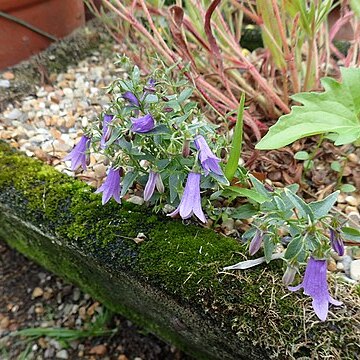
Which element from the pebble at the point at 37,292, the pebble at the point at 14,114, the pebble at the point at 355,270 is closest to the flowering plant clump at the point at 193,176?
the pebble at the point at 355,270

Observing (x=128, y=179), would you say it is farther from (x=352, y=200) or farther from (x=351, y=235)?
(x=352, y=200)

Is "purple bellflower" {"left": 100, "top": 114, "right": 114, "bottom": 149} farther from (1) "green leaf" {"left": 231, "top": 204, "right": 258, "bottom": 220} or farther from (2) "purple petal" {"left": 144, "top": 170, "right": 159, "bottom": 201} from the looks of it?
(1) "green leaf" {"left": 231, "top": 204, "right": 258, "bottom": 220}

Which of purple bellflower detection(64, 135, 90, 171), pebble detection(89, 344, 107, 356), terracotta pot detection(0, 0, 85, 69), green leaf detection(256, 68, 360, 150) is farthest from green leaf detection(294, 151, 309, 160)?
terracotta pot detection(0, 0, 85, 69)

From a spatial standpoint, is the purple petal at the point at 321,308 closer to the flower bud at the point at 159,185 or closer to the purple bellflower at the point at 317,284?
the purple bellflower at the point at 317,284

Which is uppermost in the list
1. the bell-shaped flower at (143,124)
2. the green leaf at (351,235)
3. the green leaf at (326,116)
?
the bell-shaped flower at (143,124)

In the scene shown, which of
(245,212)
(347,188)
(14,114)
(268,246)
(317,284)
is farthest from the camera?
(14,114)

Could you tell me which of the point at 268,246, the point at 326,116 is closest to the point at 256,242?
the point at 268,246
